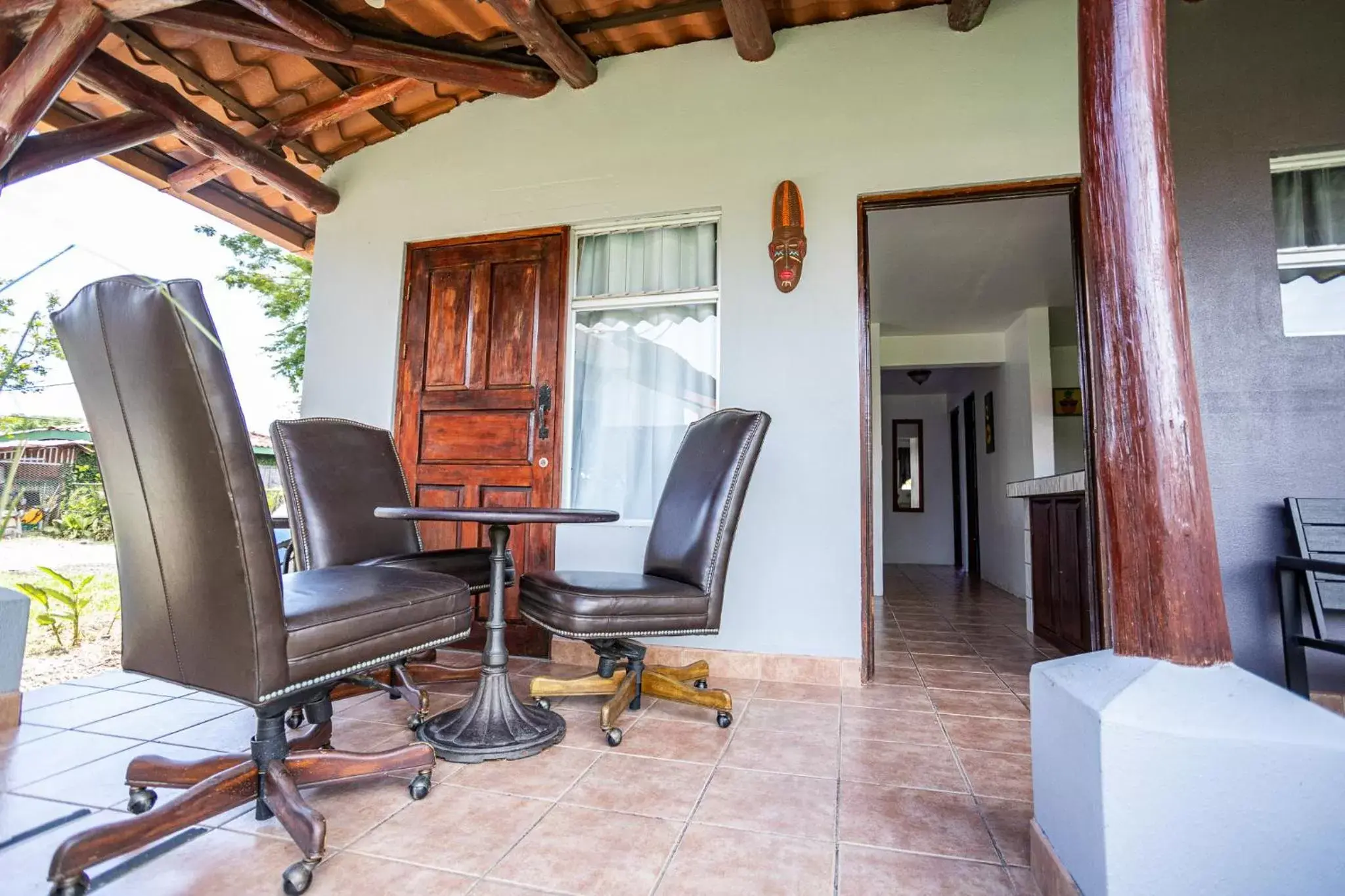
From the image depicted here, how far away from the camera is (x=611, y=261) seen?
3359 millimetres

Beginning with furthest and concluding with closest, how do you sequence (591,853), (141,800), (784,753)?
(784,753)
(141,800)
(591,853)

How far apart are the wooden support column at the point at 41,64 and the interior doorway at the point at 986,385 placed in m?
3.07

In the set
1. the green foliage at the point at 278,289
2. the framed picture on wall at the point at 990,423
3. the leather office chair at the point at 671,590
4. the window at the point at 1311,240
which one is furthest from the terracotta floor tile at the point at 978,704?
the green foliage at the point at 278,289

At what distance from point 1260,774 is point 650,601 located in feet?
4.80

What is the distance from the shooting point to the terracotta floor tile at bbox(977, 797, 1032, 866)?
1363 millimetres

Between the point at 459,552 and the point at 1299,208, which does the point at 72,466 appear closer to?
the point at 459,552

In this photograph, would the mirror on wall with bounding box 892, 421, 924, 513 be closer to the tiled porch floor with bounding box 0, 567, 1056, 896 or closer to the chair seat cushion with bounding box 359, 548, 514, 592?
the tiled porch floor with bounding box 0, 567, 1056, 896

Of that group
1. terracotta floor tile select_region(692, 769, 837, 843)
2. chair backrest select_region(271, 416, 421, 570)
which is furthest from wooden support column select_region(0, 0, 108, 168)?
terracotta floor tile select_region(692, 769, 837, 843)

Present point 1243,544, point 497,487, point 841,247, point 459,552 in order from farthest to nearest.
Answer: point 497,487 → point 841,247 → point 459,552 → point 1243,544

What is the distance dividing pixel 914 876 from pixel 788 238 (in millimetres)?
2434

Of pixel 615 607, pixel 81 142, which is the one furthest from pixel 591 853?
pixel 81 142

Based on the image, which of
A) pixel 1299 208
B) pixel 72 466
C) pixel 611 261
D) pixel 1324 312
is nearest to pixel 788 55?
pixel 611 261

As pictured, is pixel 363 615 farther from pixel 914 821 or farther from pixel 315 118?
pixel 315 118

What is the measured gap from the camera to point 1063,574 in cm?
339
